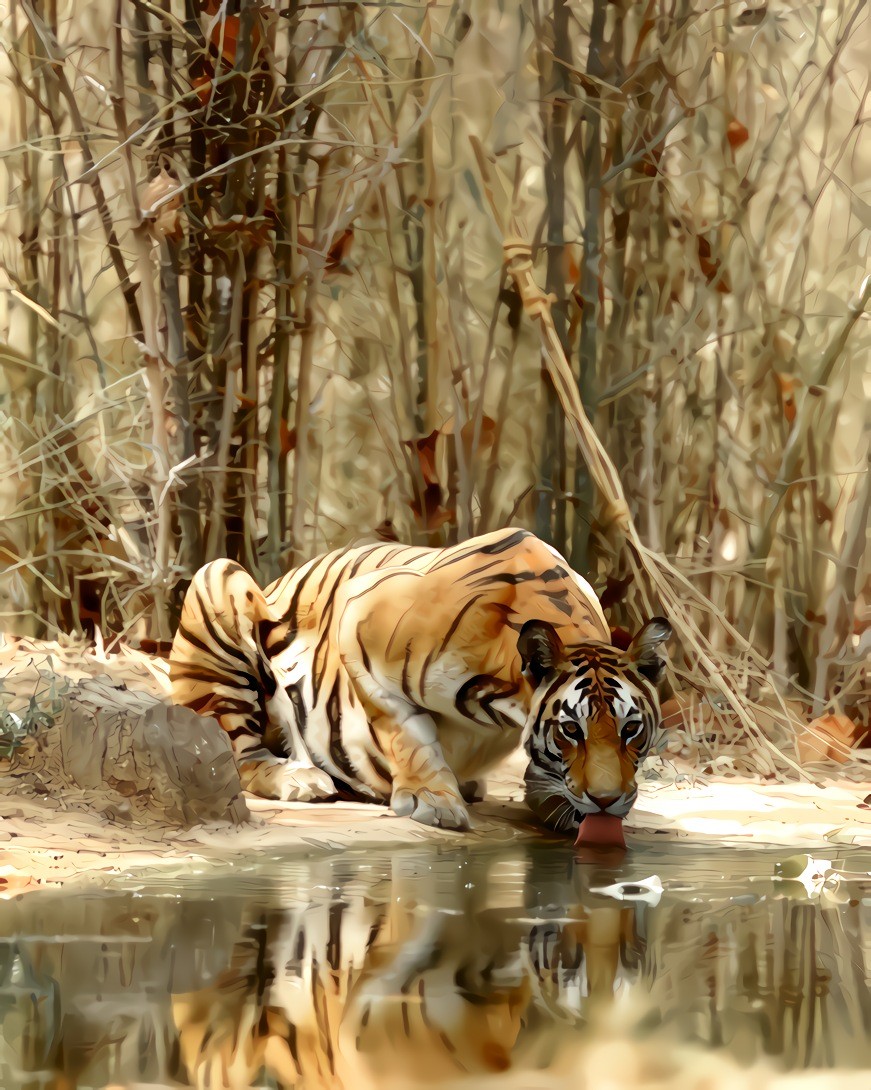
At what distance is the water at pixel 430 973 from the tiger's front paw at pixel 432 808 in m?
0.51

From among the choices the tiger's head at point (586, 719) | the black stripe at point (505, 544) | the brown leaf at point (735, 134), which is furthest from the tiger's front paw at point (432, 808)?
the brown leaf at point (735, 134)

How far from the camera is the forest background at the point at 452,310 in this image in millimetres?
6094

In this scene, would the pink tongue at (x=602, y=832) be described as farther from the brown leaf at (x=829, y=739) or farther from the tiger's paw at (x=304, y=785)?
the brown leaf at (x=829, y=739)

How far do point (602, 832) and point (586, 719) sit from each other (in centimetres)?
28

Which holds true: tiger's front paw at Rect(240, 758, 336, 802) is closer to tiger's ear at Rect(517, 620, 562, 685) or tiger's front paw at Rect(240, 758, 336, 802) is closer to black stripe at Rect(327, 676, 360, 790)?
black stripe at Rect(327, 676, 360, 790)

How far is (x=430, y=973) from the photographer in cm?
276

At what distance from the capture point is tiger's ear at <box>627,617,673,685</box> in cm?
447

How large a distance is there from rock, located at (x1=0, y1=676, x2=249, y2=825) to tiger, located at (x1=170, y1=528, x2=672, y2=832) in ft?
1.74

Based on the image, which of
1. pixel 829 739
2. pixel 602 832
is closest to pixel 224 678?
pixel 602 832

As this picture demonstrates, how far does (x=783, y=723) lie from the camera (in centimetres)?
594

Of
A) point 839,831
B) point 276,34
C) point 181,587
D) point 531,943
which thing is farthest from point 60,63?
point 531,943

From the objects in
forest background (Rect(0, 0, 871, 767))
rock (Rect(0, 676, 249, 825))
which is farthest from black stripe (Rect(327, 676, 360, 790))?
forest background (Rect(0, 0, 871, 767))

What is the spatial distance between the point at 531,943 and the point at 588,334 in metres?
3.38

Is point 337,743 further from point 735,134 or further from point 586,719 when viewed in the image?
point 735,134
